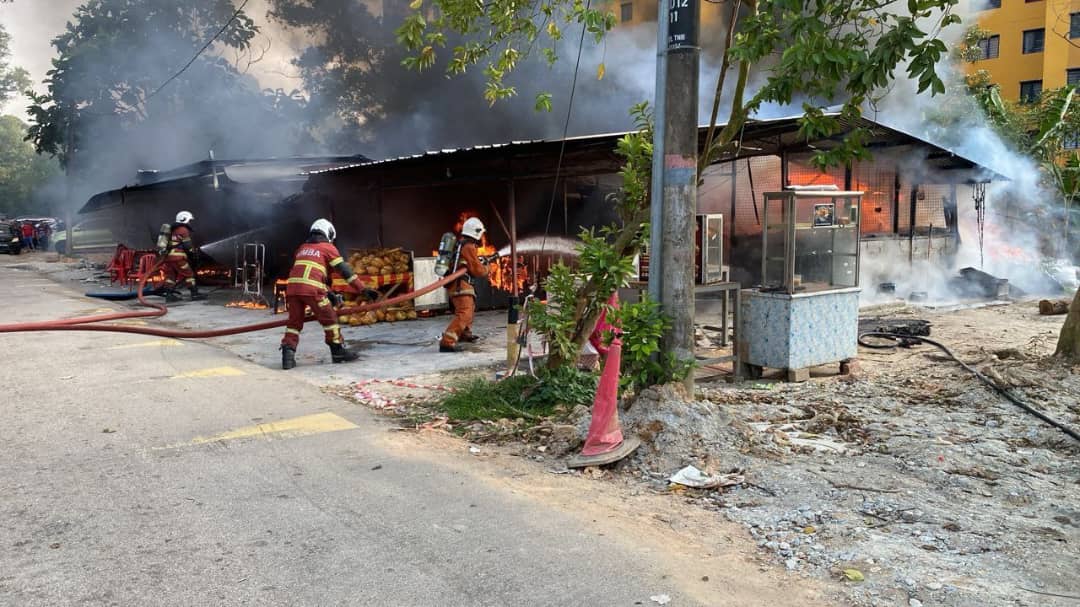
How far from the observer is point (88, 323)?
1042 centimetres

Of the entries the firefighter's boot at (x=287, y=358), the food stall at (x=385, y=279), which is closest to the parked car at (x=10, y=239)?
the food stall at (x=385, y=279)

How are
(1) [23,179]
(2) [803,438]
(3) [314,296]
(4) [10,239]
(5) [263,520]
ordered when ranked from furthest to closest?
1. (1) [23,179]
2. (4) [10,239]
3. (3) [314,296]
4. (2) [803,438]
5. (5) [263,520]

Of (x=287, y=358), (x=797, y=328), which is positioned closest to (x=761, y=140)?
(x=797, y=328)

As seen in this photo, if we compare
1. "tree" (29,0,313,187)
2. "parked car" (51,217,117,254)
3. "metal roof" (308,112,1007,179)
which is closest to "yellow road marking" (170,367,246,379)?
"metal roof" (308,112,1007,179)

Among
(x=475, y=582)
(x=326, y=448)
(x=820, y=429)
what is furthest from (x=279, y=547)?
(x=820, y=429)

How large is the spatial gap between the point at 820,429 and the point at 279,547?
396 cm

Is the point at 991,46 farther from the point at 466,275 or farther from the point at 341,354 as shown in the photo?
the point at 341,354

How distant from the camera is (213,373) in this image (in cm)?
824

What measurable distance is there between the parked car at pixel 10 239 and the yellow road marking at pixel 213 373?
34.9 m

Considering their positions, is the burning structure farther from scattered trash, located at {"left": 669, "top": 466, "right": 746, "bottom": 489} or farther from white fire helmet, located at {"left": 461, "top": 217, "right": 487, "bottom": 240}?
scattered trash, located at {"left": 669, "top": 466, "right": 746, "bottom": 489}

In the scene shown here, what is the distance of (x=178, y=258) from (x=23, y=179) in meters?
49.9

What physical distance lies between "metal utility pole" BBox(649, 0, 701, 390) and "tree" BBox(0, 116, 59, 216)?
5432 centimetres

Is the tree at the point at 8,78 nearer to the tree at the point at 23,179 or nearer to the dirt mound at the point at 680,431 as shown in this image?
the tree at the point at 23,179

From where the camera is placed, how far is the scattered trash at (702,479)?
4.53 meters
